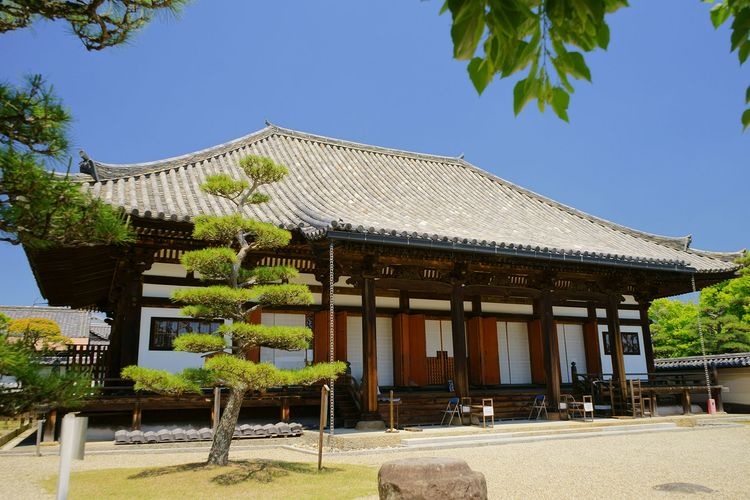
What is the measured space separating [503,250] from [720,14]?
31.6 feet

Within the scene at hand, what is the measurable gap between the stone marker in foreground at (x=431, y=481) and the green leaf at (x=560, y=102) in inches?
150

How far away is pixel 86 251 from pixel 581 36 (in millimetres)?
10464

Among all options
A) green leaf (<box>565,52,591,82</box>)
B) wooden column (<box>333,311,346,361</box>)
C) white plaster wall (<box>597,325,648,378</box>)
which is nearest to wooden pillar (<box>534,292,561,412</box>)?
white plaster wall (<box>597,325,648,378</box>)

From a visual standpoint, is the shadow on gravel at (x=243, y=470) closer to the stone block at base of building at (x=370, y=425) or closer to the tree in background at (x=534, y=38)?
the stone block at base of building at (x=370, y=425)

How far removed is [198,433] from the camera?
33.9ft

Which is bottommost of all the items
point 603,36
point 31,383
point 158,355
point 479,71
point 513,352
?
point 31,383

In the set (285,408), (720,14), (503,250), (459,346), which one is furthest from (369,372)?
(720,14)

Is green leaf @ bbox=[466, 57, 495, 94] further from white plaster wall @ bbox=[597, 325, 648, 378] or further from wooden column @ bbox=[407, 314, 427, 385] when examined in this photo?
white plaster wall @ bbox=[597, 325, 648, 378]

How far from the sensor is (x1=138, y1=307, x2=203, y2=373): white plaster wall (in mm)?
10969

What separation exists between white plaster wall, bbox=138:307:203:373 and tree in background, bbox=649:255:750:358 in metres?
21.4

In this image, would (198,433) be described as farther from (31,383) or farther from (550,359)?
(550,359)

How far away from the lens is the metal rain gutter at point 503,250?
413 inches

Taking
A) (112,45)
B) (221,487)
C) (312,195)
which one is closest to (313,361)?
(312,195)

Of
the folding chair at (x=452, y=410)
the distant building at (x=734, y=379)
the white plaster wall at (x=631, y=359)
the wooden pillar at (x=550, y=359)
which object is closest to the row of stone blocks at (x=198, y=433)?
the folding chair at (x=452, y=410)
